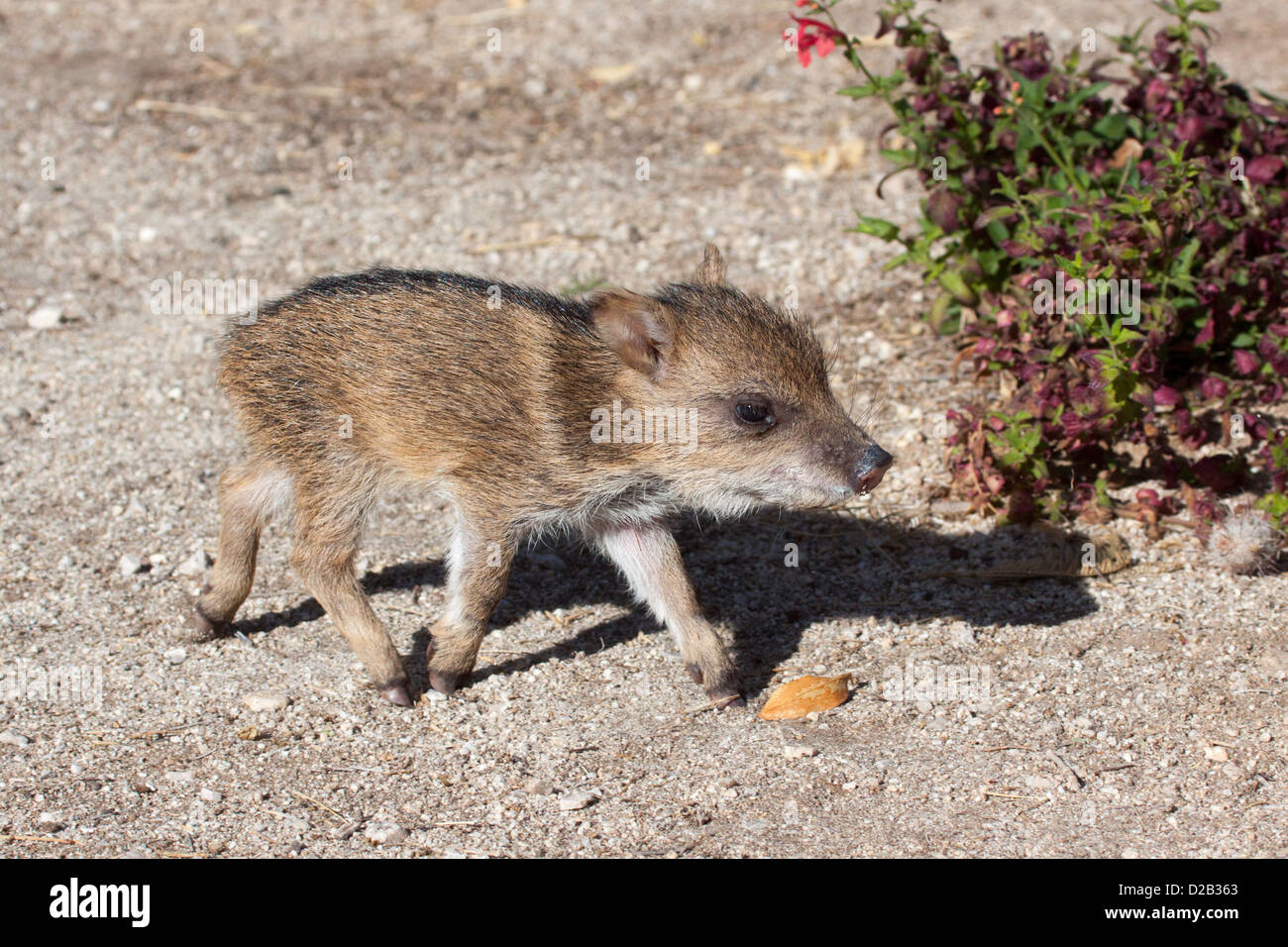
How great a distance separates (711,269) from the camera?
16.9 feet

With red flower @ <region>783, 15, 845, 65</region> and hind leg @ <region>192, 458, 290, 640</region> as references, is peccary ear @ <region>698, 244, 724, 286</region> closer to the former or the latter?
red flower @ <region>783, 15, 845, 65</region>

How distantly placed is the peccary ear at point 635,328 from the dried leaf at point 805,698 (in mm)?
1217

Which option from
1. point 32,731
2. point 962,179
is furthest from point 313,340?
point 962,179

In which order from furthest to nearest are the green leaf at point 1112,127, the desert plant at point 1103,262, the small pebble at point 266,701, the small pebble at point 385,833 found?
the green leaf at point 1112,127 < the desert plant at point 1103,262 < the small pebble at point 266,701 < the small pebble at point 385,833

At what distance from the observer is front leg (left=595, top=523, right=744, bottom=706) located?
4805 mm

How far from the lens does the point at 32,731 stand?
4480mm

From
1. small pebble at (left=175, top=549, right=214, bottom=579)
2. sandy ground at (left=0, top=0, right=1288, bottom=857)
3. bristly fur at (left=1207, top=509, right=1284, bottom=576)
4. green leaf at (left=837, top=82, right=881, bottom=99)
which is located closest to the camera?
sandy ground at (left=0, top=0, right=1288, bottom=857)

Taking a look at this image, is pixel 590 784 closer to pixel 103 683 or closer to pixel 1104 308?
pixel 103 683

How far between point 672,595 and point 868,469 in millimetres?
894

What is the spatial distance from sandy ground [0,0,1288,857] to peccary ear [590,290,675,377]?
118 centimetres

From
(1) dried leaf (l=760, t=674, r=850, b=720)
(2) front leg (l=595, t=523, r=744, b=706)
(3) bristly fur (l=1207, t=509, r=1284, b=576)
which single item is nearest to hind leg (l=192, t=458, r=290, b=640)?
(2) front leg (l=595, t=523, r=744, b=706)

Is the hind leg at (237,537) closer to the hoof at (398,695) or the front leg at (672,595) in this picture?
the hoof at (398,695)

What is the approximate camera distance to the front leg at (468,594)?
185 inches

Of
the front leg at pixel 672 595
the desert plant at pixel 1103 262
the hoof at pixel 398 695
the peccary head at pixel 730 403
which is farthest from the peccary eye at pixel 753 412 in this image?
the hoof at pixel 398 695
